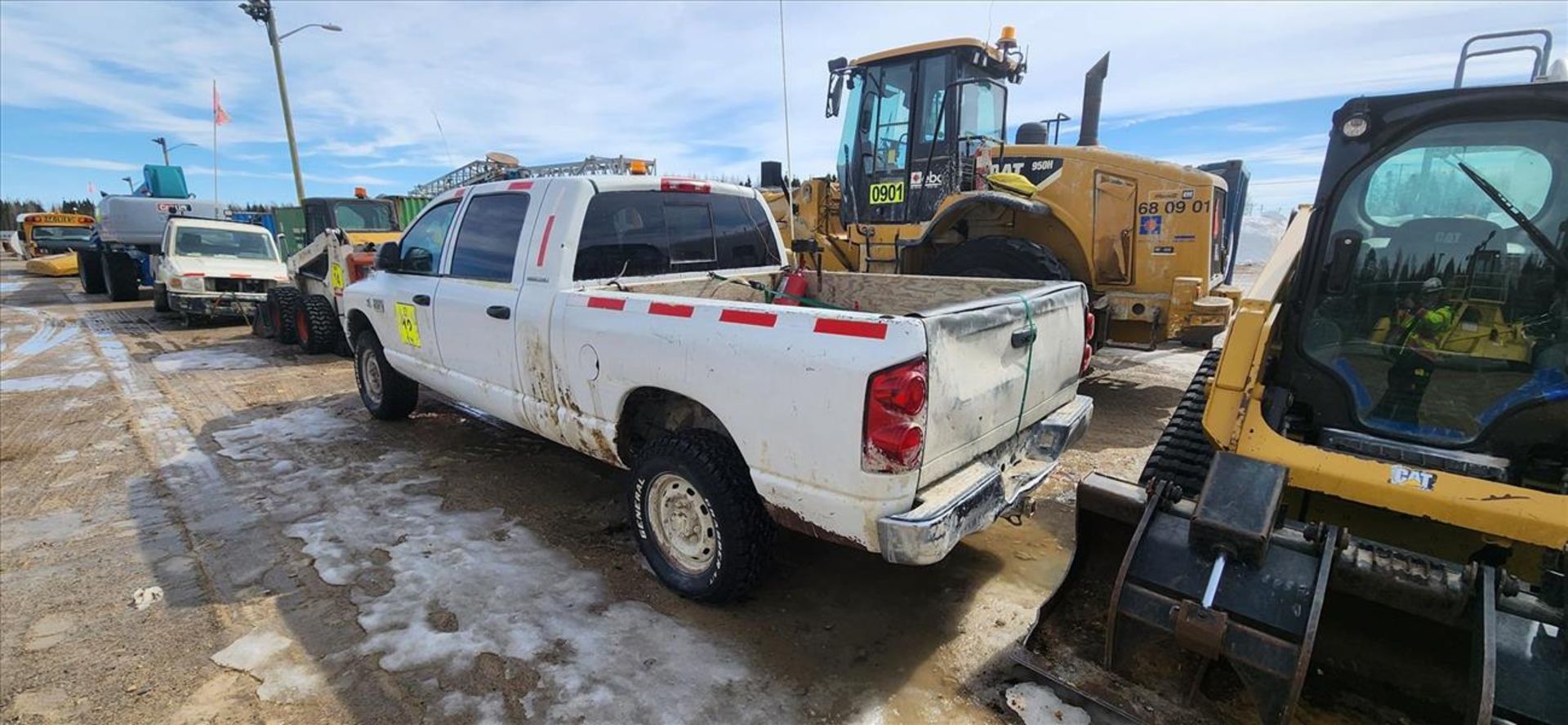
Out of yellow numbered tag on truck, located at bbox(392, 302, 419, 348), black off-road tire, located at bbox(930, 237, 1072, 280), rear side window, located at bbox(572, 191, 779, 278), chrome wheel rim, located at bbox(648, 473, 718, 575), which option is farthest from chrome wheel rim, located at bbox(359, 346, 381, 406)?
black off-road tire, located at bbox(930, 237, 1072, 280)

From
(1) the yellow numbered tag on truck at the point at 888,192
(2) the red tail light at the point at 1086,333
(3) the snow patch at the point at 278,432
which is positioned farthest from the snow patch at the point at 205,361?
(2) the red tail light at the point at 1086,333

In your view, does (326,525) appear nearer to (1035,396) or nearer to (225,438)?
(225,438)

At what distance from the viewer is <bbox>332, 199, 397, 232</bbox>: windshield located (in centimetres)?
1299

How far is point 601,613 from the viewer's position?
308 centimetres

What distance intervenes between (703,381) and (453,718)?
1507 mm

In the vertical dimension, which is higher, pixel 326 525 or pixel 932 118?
pixel 932 118

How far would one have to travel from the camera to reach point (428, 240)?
4941 millimetres

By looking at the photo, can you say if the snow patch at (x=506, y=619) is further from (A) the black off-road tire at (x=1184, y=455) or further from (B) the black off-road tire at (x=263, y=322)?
(B) the black off-road tire at (x=263, y=322)

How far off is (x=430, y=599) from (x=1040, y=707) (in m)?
2.65

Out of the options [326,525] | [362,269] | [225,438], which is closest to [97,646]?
[326,525]

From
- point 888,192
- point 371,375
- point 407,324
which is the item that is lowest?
point 371,375

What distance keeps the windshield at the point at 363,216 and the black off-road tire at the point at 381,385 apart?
27.2ft

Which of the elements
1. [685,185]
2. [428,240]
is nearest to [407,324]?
[428,240]

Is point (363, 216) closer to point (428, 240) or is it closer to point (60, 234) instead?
point (428, 240)
